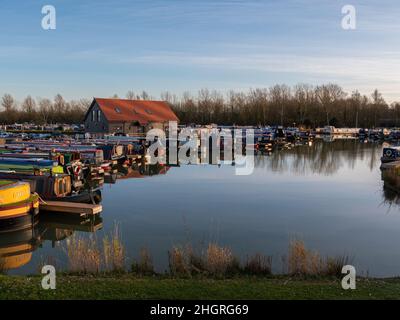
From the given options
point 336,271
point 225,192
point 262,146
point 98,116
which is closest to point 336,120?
point 262,146

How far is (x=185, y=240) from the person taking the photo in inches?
549

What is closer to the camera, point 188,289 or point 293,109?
point 188,289

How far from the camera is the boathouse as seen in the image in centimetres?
5625

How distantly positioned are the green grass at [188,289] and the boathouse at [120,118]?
159 ft

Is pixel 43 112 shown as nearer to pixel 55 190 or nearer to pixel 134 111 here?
pixel 134 111

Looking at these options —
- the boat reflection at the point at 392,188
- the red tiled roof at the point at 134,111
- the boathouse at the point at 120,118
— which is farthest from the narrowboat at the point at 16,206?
the red tiled roof at the point at 134,111

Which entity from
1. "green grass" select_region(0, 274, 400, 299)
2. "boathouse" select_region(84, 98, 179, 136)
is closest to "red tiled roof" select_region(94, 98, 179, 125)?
"boathouse" select_region(84, 98, 179, 136)

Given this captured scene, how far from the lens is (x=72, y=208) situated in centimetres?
1712

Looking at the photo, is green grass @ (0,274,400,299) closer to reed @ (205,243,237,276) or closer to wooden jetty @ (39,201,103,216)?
reed @ (205,243,237,276)

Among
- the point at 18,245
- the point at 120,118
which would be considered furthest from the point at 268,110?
the point at 18,245

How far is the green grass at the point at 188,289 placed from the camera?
7027 millimetres

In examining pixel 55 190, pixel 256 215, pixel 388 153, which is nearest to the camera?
pixel 256 215

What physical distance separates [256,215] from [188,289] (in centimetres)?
1078

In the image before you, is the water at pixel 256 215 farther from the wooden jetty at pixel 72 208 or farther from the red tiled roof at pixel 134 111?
the red tiled roof at pixel 134 111
